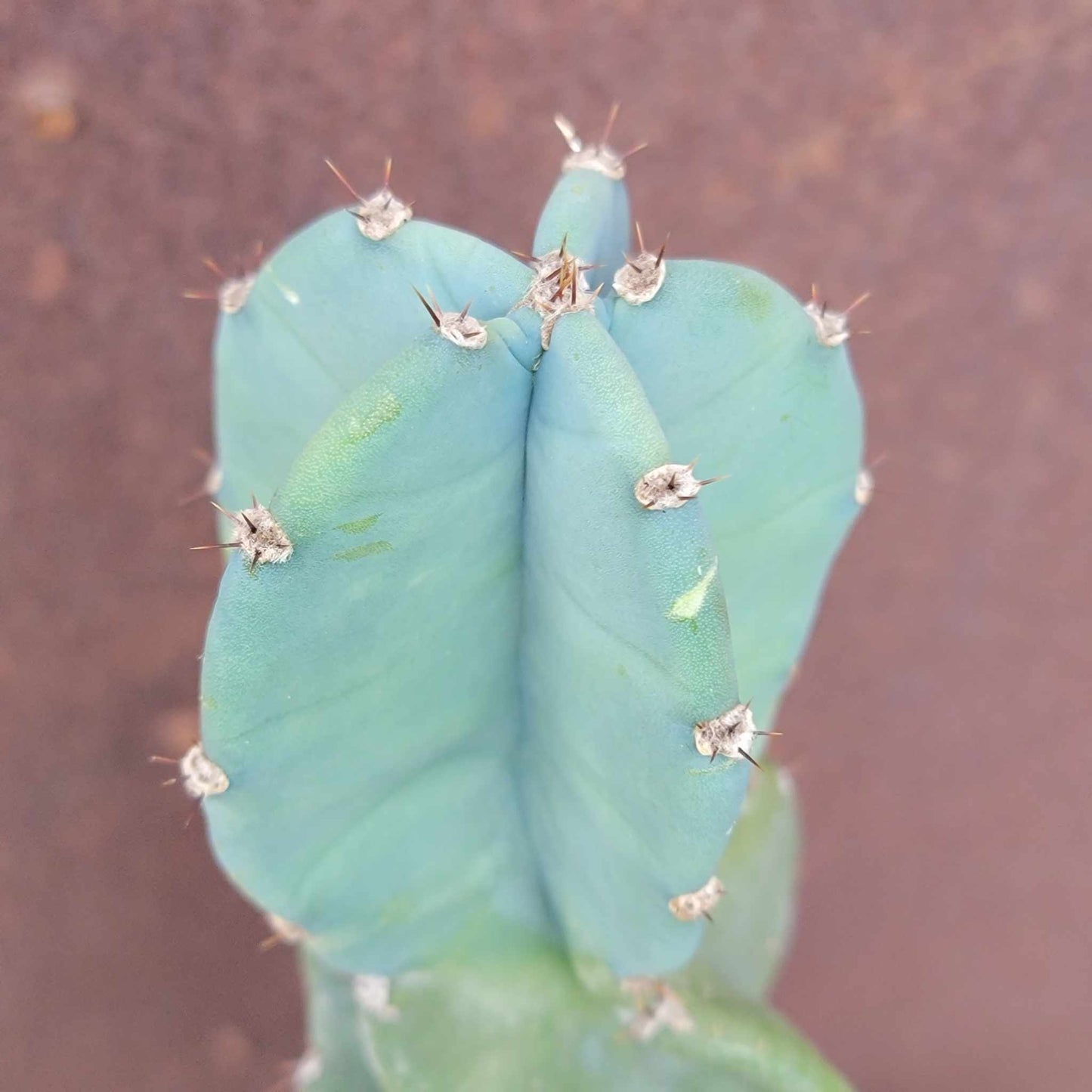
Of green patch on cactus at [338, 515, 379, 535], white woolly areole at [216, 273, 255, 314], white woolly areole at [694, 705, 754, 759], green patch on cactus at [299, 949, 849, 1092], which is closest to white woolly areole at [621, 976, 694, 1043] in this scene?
green patch on cactus at [299, 949, 849, 1092]

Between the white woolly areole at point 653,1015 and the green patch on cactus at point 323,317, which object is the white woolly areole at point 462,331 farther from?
the white woolly areole at point 653,1015

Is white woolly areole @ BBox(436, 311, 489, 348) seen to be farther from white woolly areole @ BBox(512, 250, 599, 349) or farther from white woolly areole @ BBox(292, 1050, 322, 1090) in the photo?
white woolly areole @ BBox(292, 1050, 322, 1090)

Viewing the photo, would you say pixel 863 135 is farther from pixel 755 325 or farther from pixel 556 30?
pixel 755 325

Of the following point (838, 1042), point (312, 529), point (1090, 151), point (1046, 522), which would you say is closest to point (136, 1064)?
point (838, 1042)

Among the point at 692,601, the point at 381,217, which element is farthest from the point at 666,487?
the point at 381,217

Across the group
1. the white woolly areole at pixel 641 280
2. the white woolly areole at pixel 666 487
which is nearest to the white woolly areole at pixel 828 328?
the white woolly areole at pixel 641 280

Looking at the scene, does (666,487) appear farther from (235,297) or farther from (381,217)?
(235,297)
